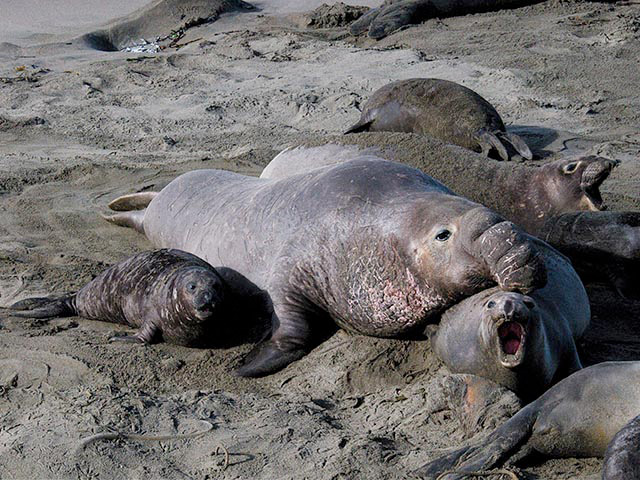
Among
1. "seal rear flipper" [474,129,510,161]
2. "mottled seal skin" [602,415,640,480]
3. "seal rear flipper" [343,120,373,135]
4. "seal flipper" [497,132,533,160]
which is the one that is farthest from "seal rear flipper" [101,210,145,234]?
"mottled seal skin" [602,415,640,480]

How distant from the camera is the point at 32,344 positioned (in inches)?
193

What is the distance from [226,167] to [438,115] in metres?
1.84

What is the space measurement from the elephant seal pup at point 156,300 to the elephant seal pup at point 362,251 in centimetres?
28

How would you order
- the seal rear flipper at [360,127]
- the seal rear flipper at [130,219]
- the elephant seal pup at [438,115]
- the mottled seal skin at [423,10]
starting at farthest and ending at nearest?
the mottled seal skin at [423,10] < the seal rear flipper at [360,127] < the elephant seal pup at [438,115] < the seal rear flipper at [130,219]

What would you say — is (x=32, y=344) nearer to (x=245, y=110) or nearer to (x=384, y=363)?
(x=384, y=363)

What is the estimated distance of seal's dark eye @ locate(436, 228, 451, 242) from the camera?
14.1 ft

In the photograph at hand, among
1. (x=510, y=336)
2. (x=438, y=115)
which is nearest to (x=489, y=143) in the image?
(x=438, y=115)

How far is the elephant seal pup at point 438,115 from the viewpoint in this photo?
8008mm

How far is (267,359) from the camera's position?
15.4 ft

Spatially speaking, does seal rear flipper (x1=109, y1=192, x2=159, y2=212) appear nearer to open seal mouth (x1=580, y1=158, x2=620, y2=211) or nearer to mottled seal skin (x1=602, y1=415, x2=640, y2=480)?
open seal mouth (x1=580, y1=158, x2=620, y2=211)

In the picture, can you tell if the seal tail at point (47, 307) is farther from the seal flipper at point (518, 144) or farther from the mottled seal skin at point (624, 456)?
the seal flipper at point (518, 144)

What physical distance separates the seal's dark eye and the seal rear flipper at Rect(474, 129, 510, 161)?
3.50m

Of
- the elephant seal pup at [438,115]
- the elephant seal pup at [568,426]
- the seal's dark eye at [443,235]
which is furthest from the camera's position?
the elephant seal pup at [438,115]

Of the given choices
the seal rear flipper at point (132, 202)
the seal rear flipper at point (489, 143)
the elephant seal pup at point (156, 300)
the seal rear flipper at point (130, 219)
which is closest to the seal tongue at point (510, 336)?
the elephant seal pup at point (156, 300)
